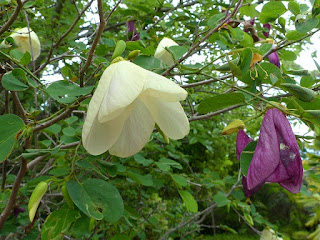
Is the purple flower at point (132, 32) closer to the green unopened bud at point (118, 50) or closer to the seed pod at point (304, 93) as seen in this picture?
the green unopened bud at point (118, 50)

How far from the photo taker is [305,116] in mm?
623

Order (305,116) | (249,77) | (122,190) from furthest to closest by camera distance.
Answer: (122,190) < (249,77) < (305,116)

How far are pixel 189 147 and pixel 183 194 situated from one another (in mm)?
3043

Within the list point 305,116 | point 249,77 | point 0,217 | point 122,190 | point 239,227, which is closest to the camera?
point 305,116

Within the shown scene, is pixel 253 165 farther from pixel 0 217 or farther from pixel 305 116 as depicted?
pixel 0 217


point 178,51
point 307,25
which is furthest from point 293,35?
point 178,51

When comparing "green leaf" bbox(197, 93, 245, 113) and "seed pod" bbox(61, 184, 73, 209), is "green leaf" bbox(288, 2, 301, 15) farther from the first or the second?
"seed pod" bbox(61, 184, 73, 209)

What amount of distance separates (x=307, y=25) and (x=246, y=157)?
1.41ft

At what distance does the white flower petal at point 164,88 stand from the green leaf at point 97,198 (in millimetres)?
364

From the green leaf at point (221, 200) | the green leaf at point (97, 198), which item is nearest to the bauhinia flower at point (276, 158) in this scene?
the green leaf at point (97, 198)

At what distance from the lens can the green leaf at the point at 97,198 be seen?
819 mm

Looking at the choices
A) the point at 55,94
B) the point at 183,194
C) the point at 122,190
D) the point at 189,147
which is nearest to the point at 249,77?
the point at 55,94

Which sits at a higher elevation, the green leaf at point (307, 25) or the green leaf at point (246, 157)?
the green leaf at point (307, 25)

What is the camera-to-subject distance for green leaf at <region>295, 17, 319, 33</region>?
86 centimetres
